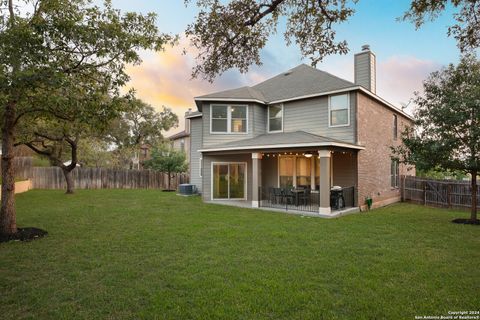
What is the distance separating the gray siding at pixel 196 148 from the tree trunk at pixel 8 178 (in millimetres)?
11279

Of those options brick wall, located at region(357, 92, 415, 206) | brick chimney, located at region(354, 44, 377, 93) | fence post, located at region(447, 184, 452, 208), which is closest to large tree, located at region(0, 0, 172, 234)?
brick wall, located at region(357, 92, 415, 206)

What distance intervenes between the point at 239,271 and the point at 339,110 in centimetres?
1029

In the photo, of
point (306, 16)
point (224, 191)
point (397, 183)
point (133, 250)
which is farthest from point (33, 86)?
point (397, 183)

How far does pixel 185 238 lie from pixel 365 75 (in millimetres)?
11637

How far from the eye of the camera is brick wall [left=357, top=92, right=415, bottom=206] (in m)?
13.0

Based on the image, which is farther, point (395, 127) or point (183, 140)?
point (183, 140)

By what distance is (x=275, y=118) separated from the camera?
15.8 m

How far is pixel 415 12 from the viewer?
265 inches

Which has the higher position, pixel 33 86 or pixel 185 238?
pixel 33 86

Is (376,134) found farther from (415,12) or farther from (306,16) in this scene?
(306,16)

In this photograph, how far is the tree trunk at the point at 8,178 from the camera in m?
7.54

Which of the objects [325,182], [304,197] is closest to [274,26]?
[325,182]

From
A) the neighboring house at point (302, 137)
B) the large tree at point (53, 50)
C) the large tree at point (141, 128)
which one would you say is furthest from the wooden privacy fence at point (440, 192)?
the large tree at point (141, 128)

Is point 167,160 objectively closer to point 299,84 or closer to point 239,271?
point 299,84
